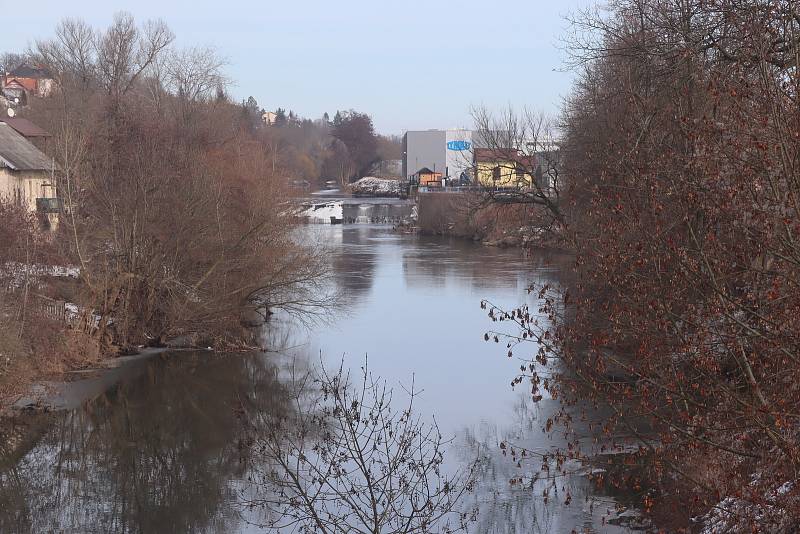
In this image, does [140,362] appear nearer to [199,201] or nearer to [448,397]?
[199,201]

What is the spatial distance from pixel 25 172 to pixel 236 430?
21.5m

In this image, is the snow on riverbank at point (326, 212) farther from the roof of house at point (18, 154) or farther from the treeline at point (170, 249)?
the treeline at point (170, 249)

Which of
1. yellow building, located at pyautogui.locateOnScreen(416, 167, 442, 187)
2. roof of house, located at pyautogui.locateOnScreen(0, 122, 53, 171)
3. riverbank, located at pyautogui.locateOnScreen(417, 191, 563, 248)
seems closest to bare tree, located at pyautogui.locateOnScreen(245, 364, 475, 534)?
roof of house, located at pyautogui.locateOnScreen(0, 122, 53, 171)

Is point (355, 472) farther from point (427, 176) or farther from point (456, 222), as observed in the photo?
point (427, 176)

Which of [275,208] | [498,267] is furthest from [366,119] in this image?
[275,208]

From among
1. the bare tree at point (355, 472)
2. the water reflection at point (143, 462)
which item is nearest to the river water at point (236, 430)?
the water reflection at point (143, 462)

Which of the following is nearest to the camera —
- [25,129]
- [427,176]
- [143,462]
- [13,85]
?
[143,462]

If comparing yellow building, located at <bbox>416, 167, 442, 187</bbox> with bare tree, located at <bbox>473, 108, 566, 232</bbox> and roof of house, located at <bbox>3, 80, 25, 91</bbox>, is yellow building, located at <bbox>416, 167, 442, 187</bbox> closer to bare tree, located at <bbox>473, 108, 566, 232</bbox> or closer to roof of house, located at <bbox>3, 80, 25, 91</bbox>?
roof of house, located at <bbox>3, 80, 25, 91</bbox>

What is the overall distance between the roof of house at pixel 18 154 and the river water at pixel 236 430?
40.4ft

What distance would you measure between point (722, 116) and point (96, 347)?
14959 mm

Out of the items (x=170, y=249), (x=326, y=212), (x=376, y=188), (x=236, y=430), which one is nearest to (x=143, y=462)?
(x=236, y=430)

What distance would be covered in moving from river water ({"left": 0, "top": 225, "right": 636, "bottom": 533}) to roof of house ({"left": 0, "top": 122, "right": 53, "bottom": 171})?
1231 centimetres

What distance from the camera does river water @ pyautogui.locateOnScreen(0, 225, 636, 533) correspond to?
11531 millimetres

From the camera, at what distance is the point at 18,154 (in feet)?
108
